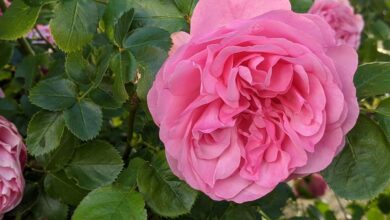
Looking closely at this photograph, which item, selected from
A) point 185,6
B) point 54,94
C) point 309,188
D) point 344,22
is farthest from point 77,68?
point 309,188

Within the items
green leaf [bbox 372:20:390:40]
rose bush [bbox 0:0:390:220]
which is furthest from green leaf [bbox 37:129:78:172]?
green leaf [bbox 372:20:390:40]

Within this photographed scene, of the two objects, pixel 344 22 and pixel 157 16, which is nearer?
pixel 157 16

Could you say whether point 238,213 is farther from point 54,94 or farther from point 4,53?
point 4,53

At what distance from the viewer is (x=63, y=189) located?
27.0 inches

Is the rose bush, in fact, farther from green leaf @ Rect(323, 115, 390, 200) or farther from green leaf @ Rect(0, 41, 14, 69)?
green leaf @ Rect(0, 41, 14, 69)

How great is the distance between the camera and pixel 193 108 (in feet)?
1.54

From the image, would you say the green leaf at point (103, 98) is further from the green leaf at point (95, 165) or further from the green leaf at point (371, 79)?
the green leaf at point (371, 79)

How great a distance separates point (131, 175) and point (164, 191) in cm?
6

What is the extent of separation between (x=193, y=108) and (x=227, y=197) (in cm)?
8

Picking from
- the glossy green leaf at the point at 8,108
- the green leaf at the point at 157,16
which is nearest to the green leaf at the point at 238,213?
the green leaf at the point at 157,16

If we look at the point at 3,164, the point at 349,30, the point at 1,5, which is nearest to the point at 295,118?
the point at 3,164

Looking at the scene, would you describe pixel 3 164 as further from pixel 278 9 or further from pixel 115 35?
pixel 278 9

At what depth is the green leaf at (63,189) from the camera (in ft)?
2.23

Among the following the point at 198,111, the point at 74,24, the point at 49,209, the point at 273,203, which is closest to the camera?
the point at 198,111
